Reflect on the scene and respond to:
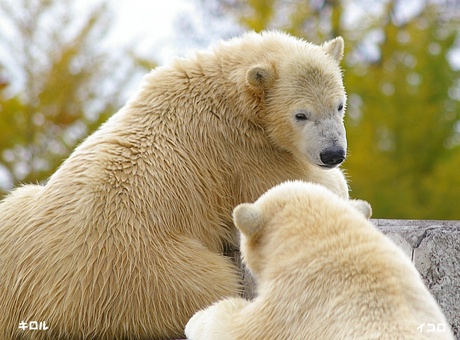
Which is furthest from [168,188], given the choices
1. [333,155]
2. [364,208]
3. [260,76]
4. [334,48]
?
[334,48]

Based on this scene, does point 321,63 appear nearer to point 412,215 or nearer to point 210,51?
point 210,51

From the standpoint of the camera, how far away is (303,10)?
1731 cm

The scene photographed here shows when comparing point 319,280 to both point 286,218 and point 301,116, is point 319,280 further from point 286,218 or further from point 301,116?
point 301,116

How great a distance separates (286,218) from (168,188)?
119 cm

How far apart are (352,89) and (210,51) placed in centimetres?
1085

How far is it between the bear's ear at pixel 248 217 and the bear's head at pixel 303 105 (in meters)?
1.34

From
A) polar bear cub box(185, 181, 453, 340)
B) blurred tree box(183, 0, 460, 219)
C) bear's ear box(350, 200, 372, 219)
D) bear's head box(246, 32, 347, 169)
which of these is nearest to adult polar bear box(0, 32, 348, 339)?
bear's head box(246, 32, 347, 169)

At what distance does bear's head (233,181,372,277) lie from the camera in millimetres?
2582

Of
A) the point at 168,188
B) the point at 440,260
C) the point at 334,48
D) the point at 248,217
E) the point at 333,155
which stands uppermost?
the point at 334,48

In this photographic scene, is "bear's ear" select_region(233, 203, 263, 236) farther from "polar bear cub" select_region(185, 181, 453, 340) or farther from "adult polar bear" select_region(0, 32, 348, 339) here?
"adult polar bear" select_region(0, 32, 348, 339)

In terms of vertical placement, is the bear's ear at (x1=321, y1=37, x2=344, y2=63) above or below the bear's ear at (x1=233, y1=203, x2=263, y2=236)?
above

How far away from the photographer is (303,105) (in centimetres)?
392

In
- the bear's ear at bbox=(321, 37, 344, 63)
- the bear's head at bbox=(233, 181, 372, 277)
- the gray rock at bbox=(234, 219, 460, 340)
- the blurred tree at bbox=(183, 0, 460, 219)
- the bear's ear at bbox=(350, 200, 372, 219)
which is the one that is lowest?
the blurred tree at bbox=(183, 0, 460, 219)

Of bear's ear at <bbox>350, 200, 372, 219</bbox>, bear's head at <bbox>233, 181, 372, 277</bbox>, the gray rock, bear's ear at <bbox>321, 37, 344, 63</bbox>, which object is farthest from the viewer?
bear's ear at <bbox>321, 37, 344, 63</bbox>
